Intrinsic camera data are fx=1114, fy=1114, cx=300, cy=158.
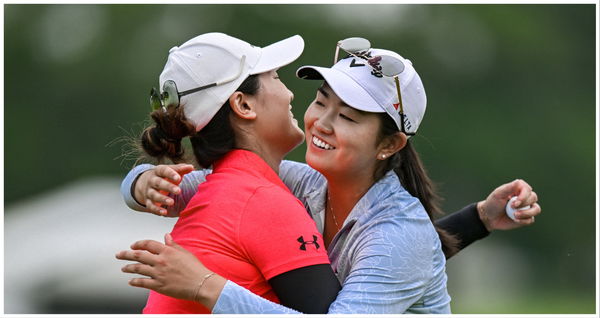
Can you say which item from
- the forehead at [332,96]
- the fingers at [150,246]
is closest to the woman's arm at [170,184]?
the fingers at [150,246]

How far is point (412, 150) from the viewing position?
4.45 metres

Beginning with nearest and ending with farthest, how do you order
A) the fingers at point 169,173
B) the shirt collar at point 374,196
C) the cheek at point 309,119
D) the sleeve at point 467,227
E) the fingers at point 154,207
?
1. the fingers at point 169,173
2. the fingers at point 154,207
3. the shirt collar at point 374,196
4. the cheek at point 309,119
5. the sleeve at point 467,227

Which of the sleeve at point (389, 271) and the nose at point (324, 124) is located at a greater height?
the nose at point (324, 124)

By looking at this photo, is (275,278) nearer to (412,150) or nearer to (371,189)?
(371,189)

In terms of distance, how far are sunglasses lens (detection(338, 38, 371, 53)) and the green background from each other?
547 inches

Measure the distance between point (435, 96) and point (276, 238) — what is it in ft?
58.8

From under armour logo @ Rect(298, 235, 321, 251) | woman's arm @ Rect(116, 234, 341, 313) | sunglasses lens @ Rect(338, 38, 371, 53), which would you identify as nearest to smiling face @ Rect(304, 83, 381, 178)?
sunglasses lens @ Rect(338, 38, 371, 53)

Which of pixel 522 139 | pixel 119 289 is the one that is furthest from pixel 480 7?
pixel 119 289

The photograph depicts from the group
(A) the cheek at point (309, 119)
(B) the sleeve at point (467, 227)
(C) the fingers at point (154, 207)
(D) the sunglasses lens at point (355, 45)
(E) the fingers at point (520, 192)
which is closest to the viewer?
(C) the fingers at point (154, 207)

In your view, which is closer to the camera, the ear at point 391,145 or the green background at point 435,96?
the ear at point 391,145

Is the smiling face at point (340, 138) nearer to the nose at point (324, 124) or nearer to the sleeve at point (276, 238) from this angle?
the nose at point (324, 124)

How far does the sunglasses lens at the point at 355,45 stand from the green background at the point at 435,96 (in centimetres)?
1390

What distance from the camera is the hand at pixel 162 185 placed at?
3875 millimetres

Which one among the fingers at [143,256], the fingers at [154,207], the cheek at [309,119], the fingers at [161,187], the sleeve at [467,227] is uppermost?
the cheek at [309,119]
